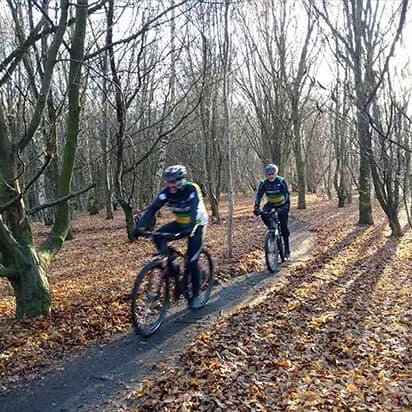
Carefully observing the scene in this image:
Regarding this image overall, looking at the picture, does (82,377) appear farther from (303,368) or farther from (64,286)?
(64,286)

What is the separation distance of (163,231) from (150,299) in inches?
38.2

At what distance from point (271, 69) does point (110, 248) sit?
1466cm

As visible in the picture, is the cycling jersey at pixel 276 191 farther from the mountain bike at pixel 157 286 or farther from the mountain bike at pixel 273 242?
the mountain bike at pixel 157 286

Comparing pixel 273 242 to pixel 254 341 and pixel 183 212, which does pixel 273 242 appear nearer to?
pixel 183 212

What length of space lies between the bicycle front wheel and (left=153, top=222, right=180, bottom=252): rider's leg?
3112mm

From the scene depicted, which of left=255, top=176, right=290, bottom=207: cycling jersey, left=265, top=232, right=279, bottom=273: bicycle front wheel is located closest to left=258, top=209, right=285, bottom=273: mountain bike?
left=265, top=232, right=279, bottom=273: bicycle front wheel

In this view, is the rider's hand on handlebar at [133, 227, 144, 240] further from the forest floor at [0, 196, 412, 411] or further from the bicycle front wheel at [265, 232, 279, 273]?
the bicycle front wheel at [265, 232, 279, 273]

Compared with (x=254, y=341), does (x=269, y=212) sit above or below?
above

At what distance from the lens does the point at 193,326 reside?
5805 millimetres

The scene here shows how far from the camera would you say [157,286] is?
221 inches

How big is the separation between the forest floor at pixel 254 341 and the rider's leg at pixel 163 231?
3.79 feet

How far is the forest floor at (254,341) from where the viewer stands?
13.3 feet

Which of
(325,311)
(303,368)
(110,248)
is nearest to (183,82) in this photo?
(110,248)

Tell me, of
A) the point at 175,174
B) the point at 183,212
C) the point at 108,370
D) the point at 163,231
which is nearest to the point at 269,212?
the point at 183,212
